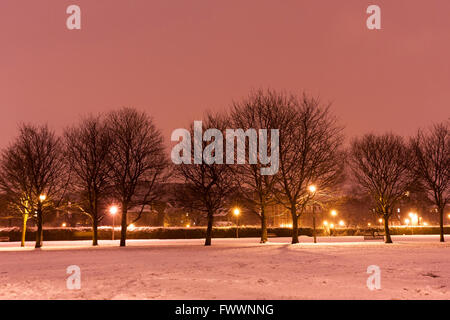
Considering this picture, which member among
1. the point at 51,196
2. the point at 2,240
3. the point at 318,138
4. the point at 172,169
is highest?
the point at 318,138

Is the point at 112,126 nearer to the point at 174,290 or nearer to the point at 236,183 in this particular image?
the point at 236,183

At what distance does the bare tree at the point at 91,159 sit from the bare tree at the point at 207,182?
24.3ft

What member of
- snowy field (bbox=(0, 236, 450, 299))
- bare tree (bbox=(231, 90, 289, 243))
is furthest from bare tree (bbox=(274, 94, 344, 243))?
snowy field (bbox=(0, 236, 450, 299))

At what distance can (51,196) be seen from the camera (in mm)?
35438

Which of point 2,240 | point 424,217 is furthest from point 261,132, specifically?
point 424,217

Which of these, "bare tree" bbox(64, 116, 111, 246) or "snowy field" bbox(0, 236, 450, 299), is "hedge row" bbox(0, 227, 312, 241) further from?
"snowy field" bbox(0, 236, 450, 299)

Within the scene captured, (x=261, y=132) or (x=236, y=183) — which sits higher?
(x=261, y=132)

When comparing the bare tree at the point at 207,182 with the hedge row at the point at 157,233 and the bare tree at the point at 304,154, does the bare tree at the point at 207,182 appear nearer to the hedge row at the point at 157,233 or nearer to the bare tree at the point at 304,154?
the bare tree at the point at 304,154

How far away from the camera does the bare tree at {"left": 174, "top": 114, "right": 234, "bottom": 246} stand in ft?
107

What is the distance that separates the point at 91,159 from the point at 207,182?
11.7 meters

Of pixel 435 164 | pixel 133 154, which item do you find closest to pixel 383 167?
pixel 435 164

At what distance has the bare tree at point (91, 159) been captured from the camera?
35.8m

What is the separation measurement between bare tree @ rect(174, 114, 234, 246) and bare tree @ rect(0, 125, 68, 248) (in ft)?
38.2
